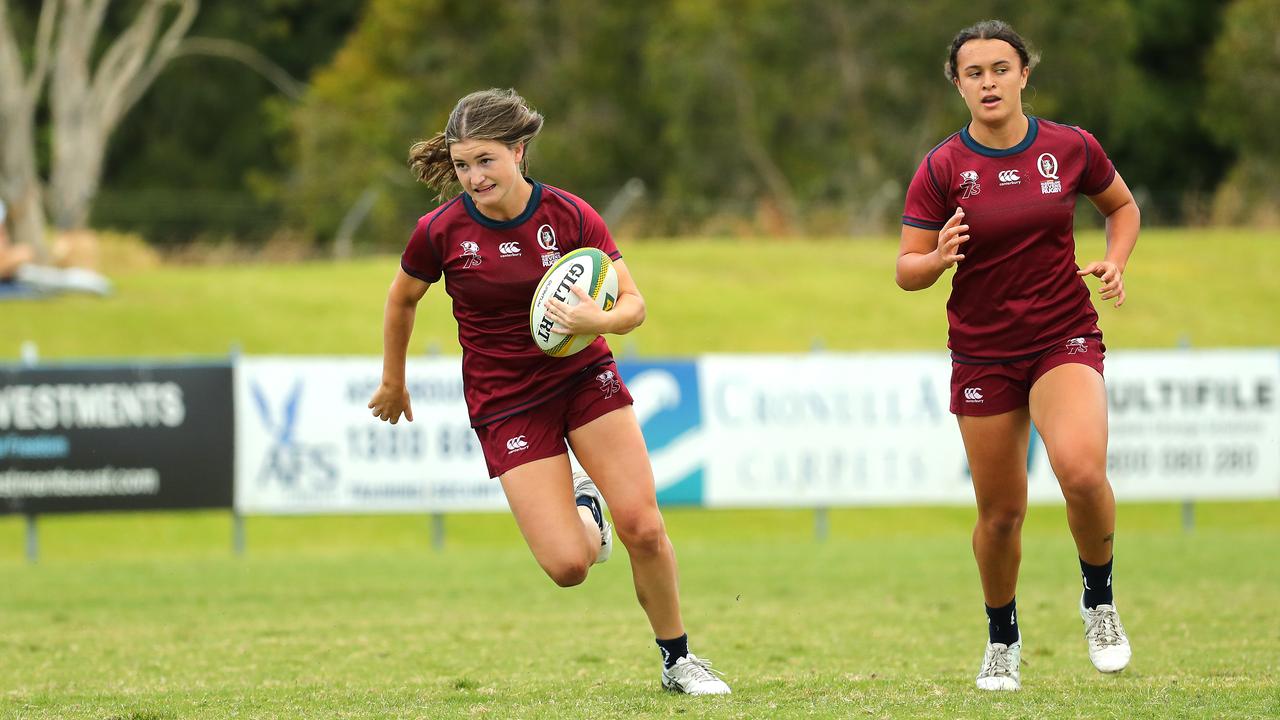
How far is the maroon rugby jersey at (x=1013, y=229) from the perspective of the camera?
5.64 meters

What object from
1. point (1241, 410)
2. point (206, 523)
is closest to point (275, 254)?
point (206, 523)

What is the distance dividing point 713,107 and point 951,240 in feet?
111

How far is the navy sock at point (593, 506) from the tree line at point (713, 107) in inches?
984

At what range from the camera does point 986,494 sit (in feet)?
19.0

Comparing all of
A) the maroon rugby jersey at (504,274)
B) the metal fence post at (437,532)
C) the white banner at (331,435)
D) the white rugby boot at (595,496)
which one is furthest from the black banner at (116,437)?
the maroon rugby jersey at (504,274)

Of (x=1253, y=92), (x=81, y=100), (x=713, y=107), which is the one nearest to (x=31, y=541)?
(x=81, y=100)

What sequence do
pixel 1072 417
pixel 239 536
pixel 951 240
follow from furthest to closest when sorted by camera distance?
pixel 239 536, pixel 1072 417, pixel 951 240

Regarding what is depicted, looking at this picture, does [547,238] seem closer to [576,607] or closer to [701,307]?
[576,607]

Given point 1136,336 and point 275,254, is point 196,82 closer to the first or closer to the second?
point 275,254

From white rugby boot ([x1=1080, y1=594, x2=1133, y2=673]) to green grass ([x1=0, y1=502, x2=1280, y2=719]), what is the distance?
0.09 m

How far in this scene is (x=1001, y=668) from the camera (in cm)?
587

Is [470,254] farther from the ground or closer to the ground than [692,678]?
farther from the ground

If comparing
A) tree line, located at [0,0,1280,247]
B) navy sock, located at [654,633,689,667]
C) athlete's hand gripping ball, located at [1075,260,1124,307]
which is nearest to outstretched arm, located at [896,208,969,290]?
athlete's hand gripping ball, located at [1075,260,1124,307]

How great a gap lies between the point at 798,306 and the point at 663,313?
217 centimetres
